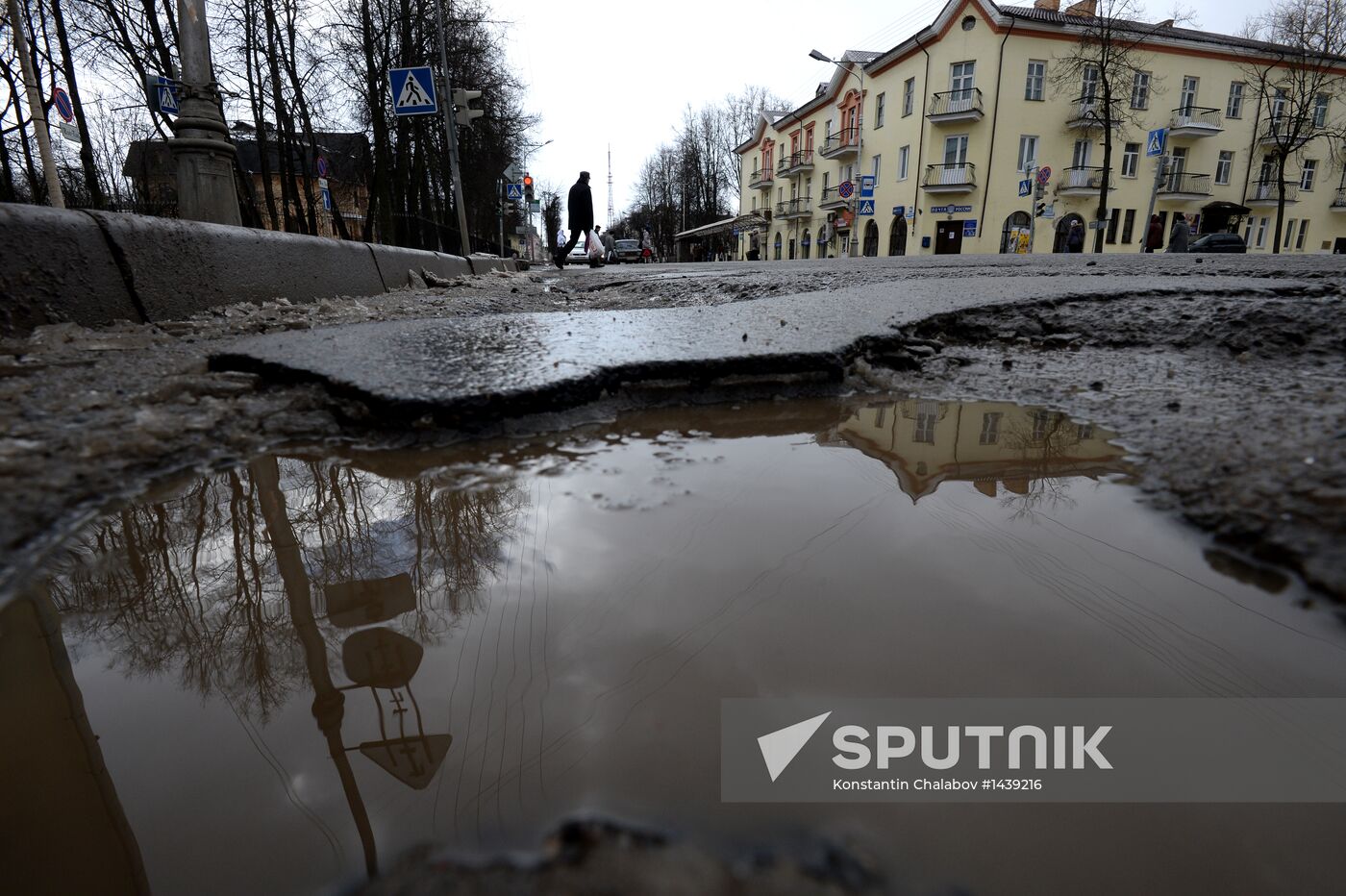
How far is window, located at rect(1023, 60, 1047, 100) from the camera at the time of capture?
27.6 metres

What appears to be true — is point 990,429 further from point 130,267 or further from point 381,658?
point 130,267

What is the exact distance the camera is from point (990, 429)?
2.10 meters

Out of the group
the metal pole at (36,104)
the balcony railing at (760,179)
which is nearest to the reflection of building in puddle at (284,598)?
the metal pole at (36,104)

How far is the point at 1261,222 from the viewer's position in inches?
1308

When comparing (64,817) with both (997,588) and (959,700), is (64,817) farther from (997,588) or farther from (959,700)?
(997,588)

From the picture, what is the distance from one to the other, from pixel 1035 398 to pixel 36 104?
17.2 metres

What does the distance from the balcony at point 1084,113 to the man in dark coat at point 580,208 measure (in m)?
23.4

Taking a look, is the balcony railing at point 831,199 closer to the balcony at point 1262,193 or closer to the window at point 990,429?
the balcony at point 1262,193

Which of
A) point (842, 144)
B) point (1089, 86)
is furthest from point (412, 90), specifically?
point (842, 144)

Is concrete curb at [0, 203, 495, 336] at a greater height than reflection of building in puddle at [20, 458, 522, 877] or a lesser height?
greater

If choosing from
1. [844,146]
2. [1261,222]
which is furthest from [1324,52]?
[844,146]

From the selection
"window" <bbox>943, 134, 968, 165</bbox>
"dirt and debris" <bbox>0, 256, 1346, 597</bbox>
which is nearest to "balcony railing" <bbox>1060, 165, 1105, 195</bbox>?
"window" <bbox>943, 134, 968, 165</bbox>

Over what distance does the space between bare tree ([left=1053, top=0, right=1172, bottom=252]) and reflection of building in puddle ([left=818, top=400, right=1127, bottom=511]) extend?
2624 cm

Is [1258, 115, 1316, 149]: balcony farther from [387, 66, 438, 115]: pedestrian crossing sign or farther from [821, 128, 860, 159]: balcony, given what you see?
[387, 66, 438, 115]: pedestrian crossing sign
